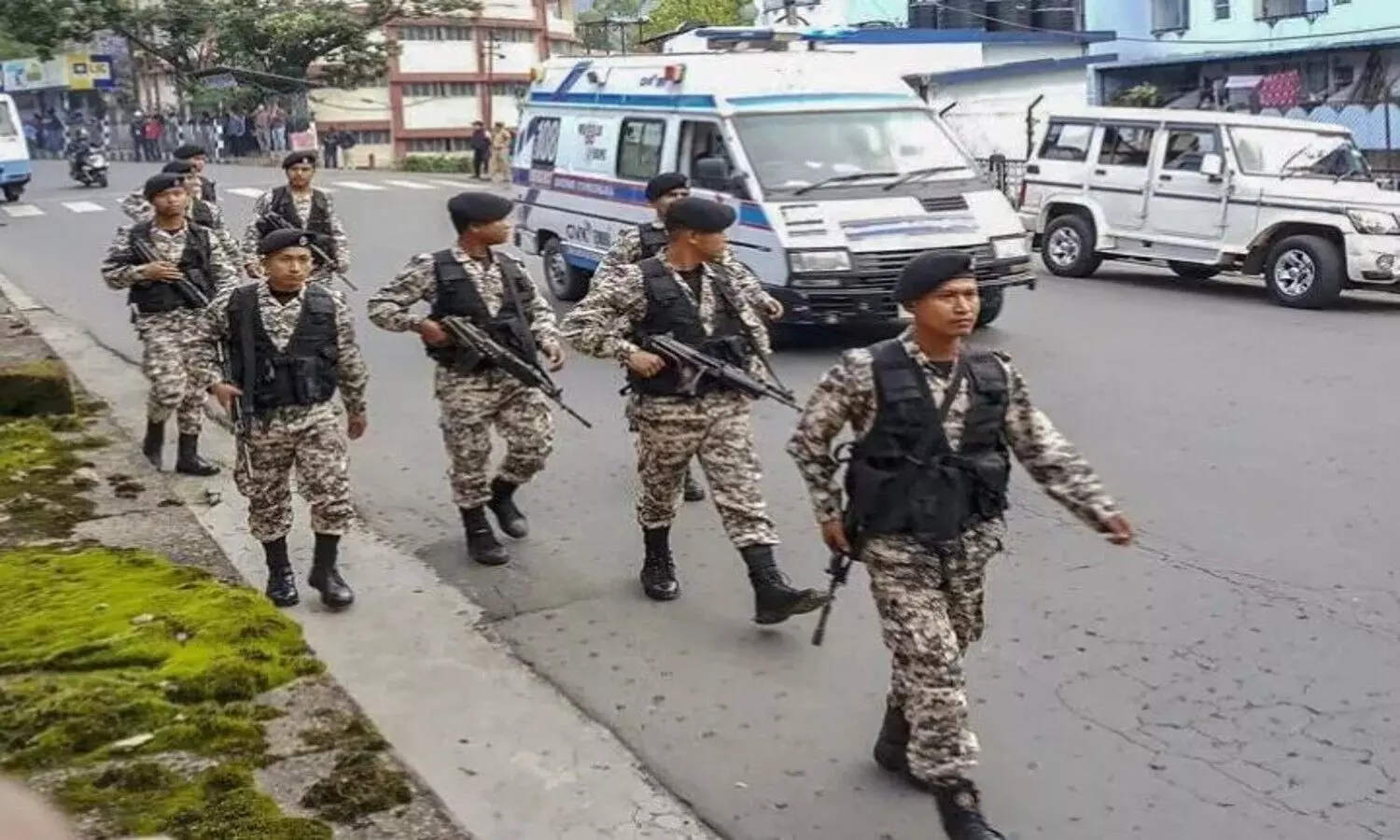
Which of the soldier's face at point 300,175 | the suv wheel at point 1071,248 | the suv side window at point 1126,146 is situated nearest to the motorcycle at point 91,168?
the suv wheel at point 1071,248

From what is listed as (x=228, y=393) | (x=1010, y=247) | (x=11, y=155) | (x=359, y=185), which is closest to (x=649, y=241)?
(x=228, y=393)

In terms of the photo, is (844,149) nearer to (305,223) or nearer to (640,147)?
(640,147)

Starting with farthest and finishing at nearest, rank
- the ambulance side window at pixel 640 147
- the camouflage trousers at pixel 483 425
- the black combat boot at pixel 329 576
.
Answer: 1. the ambulance side window at pixel 640 147
2. the camouflage trousers at pixel 483 425
3. the black combat boot at pixel 329 576

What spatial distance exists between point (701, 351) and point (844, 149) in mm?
6014

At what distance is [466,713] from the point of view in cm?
477

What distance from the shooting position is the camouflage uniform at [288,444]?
564 cm

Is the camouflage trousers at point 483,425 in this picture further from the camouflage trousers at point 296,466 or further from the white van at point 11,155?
the white van at point 11,155

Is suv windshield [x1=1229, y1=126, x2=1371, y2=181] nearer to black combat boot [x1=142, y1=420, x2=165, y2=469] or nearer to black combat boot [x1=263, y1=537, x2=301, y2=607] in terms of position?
black combat boot [x1=142, y1=420, x2=165, y2=469]

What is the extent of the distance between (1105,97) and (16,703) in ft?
88.8

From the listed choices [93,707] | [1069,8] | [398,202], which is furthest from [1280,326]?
[1069,8]

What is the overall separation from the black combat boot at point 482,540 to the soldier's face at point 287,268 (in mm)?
1306

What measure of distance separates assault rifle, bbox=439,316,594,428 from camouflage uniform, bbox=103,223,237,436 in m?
2.22

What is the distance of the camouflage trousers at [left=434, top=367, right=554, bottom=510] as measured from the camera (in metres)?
6.25

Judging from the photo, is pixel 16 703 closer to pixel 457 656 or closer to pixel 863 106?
pixel 457 656
